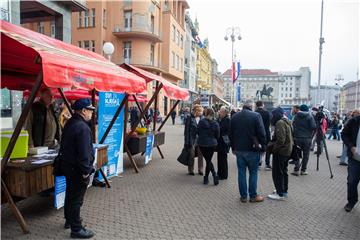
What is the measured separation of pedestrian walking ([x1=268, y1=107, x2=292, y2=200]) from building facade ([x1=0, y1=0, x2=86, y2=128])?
11.9 meters

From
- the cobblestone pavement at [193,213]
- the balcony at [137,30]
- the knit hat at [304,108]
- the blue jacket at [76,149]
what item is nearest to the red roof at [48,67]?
the blue jacket at [76,149]

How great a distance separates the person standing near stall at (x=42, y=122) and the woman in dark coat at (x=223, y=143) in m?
3.99

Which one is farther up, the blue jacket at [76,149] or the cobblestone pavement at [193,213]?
the blue jacket at [76,149]

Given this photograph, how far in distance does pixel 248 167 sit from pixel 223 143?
1.63m

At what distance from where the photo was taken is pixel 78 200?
3891 millimetres

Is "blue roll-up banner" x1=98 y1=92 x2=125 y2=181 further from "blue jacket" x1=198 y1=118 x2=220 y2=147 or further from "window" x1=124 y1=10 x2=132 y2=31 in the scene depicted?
"window" x1=124 y1=10 x2=132 y2=31

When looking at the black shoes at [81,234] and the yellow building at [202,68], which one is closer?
the black shoes at [81,234]

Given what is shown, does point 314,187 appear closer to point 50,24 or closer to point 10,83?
point 10,83

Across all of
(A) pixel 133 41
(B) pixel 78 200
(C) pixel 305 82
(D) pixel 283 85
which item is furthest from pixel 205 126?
(D) pixel 283 85

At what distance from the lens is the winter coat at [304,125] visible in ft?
26.0

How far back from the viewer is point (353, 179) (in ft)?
17.7

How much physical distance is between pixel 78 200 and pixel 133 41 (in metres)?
35.0

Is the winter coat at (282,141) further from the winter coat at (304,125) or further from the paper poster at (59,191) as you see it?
the paper poster at (59,191)

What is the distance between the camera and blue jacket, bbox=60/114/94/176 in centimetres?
366
